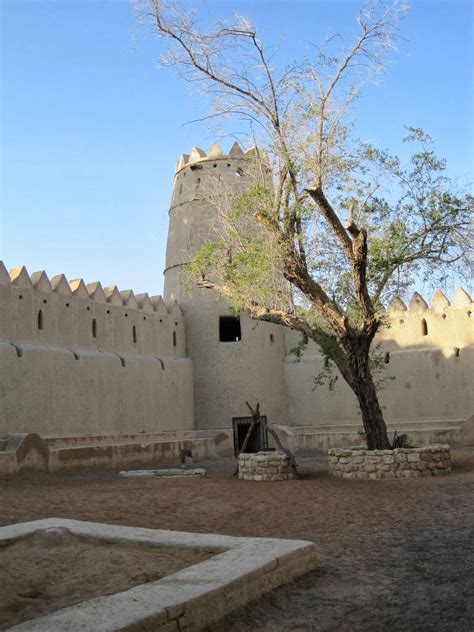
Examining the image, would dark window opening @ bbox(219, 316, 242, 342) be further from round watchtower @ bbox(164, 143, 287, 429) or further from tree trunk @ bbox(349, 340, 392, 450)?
tree trunk @ bbox(349, 340, 392, 450)

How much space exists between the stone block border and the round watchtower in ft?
51.3

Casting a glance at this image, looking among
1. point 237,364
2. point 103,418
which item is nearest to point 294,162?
point 103,418

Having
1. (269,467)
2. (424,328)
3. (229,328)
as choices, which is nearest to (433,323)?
(424,328)

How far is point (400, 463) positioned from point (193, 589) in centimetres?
844

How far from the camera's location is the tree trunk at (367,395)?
39.7 ft

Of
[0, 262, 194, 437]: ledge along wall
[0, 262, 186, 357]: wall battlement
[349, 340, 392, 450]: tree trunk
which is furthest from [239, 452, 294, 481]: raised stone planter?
[0, 262, 186, 357]: wall battlement

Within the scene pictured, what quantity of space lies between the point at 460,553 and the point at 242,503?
4022 mm

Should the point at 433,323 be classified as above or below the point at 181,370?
above

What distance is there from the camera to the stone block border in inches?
139

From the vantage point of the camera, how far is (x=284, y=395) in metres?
22.5

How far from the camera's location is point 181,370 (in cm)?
2105

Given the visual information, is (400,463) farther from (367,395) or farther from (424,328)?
(424,328)

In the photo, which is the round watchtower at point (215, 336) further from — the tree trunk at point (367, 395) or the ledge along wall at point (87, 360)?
the tree trunk at point (367, 395)

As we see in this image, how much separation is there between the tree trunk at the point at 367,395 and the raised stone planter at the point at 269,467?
1686mm
